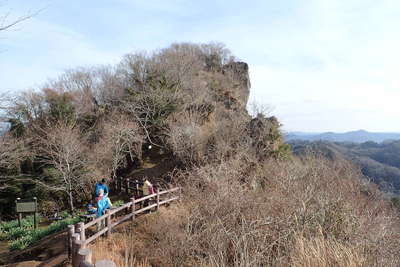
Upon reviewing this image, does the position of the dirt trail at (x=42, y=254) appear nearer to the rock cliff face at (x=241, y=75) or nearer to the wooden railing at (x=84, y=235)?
the wooden railing at (x=84, y=235)

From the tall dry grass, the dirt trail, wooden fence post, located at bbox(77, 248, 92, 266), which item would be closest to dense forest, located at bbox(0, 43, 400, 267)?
the tall dry grass

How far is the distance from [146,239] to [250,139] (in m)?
10.2

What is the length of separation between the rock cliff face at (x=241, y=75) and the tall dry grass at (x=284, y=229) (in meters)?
22.8

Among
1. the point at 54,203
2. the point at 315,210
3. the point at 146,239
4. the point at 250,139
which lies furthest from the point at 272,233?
the point at 54,203

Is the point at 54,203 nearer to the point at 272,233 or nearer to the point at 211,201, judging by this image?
the point at 211,201

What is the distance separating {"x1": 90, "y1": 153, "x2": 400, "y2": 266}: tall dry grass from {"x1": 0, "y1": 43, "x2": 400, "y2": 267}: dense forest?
31 mm

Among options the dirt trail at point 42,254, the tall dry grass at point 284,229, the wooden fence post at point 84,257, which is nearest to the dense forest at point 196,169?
the tall dry grass at point 284,229

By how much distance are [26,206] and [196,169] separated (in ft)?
31.6

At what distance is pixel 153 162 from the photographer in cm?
2375

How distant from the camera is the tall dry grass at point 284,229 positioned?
4.50m

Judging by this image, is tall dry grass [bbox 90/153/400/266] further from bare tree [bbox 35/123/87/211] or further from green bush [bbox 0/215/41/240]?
bare tree [bbox 35/123/87/211]

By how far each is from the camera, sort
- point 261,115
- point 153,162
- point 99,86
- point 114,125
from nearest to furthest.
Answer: point 261,115
point 114,125
point 153,162
point 99,86

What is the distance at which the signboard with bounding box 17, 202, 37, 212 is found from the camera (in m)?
13.5

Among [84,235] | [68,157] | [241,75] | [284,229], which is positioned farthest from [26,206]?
[241,75]
